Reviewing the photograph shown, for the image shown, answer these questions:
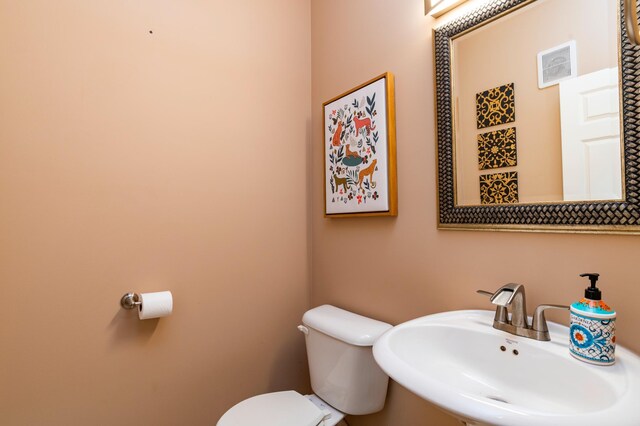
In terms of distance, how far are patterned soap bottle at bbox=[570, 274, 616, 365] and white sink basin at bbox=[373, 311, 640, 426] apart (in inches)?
0.9

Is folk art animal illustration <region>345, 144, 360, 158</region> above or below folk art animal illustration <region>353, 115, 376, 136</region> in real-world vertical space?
below

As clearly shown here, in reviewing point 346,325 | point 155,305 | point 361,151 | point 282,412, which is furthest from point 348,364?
point 361,151

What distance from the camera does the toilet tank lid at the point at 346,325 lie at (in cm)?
113

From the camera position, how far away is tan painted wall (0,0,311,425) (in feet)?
3.32

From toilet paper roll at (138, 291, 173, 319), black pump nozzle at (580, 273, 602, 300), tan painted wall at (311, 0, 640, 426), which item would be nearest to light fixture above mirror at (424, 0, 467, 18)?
tan painted wall at (311, 0, 640, 426)

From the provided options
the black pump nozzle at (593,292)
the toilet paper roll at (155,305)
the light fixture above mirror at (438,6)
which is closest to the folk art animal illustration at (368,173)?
the light fixture above mirror at (438,6)

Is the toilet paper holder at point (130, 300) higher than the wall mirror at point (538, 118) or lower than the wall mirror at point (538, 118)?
lower

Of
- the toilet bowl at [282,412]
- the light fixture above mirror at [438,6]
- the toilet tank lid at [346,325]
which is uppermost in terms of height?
the light fixture above mirror at [438,6]

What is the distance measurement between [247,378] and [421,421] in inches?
30.8

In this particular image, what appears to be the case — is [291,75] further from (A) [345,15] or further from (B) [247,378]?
(B) [247,378]

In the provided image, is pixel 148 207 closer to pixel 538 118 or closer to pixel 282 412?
pixel 282 412

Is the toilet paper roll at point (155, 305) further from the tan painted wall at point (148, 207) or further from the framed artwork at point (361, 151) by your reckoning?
the framed artwork at point (361, 151)

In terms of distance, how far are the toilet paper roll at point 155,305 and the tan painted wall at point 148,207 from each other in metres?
0.07

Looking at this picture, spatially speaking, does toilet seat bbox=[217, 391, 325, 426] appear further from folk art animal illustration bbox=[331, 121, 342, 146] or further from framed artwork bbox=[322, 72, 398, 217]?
folk art animal illustration bbox=[331, 121, 342, 146]
